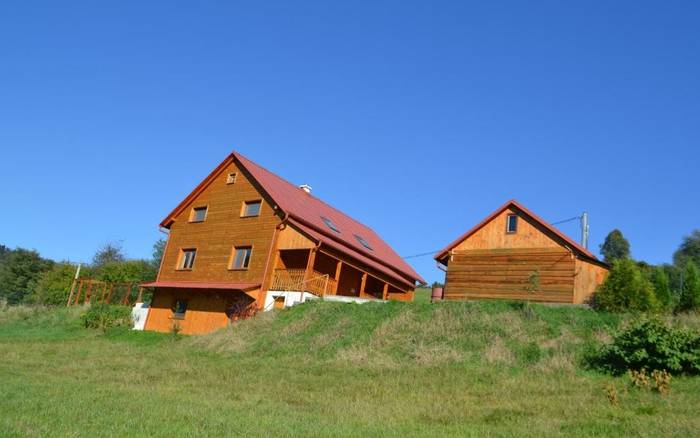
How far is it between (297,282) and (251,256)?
321cm

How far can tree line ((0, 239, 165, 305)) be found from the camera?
150 ft

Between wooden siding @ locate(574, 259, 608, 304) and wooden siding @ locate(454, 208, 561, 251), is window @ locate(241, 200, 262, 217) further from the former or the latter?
wooden siding @ locate(574, 259, 608, 304)

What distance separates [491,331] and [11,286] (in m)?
60.5

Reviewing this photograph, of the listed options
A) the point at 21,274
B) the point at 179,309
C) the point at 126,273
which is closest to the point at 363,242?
the point at 179,309

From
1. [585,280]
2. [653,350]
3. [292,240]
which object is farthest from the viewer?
[292,240]

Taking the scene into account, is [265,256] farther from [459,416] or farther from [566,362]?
[459,416]

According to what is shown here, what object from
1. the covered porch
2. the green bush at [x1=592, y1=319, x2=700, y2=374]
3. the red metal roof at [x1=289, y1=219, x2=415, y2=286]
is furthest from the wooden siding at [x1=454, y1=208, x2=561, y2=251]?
the green bush at [x1=592, y1=319, x2=700, y2=374]

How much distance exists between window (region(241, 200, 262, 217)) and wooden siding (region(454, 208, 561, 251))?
10.2m

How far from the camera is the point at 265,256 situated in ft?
83.1

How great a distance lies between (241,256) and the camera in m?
26.8

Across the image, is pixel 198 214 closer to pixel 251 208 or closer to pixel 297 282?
pixel 251 208

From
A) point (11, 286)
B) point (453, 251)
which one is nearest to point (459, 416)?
point (453, 251)

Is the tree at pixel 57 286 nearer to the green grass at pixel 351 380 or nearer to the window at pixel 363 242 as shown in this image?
the green grass at pixel 351 380

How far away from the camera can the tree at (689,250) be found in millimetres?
70500
